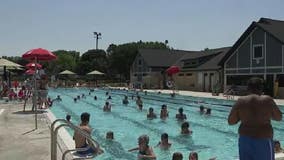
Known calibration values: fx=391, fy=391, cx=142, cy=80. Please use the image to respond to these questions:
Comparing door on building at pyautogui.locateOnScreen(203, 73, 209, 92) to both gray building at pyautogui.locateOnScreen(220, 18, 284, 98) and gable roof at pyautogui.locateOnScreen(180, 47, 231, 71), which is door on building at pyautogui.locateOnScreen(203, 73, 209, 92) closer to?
gable roof at pyautogui.locateOnScreen(180, 47, 231, 71)

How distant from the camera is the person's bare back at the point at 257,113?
435 centimetres

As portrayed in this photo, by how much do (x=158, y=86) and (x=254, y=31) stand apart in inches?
841

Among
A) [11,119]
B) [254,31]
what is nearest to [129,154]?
[11,119]

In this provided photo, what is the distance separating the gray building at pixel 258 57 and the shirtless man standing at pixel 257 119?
24.3m

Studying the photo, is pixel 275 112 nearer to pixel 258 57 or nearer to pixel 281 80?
pixel 281 80

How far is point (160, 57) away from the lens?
55438mm

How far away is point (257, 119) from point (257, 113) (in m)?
0.08

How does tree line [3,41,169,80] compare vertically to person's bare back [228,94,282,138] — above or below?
above

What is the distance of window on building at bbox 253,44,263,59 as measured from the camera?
3006cm

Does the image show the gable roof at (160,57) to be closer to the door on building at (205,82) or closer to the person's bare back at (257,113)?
the door on building at (205,82)

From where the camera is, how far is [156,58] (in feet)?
180

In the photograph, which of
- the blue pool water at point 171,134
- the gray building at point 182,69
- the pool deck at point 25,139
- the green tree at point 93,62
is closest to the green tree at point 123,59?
the green tree at point 93,62

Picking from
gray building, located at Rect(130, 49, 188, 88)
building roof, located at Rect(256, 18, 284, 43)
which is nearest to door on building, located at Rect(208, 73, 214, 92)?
building roof, located at Rect(256, 18, 284, 43)

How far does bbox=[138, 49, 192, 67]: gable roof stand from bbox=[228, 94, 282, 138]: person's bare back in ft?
157
